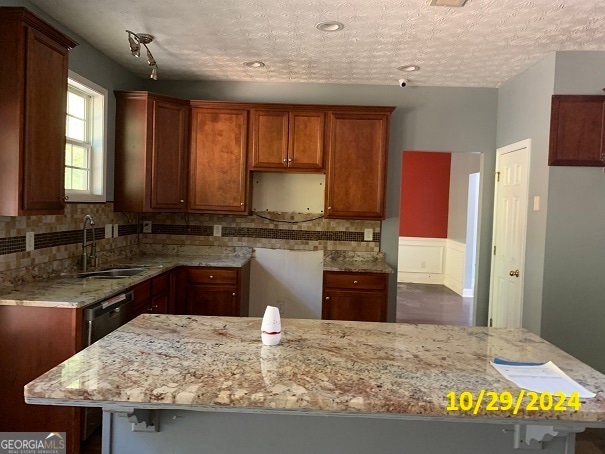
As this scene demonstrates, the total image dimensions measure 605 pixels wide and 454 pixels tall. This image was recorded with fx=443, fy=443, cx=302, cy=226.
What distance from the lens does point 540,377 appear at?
136cm

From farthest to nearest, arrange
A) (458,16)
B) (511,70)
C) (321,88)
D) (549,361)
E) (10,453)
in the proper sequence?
(321,88)
(511,70)
(458,16)
(10,453)
(549,361)

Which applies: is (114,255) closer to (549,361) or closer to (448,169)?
(549,361)

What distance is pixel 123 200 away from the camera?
13.0ft

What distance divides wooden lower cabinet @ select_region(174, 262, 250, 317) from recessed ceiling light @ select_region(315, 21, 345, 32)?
2131 millimetres

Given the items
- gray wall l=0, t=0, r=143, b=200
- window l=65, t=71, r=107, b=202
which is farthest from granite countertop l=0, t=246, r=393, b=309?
gray wall l=0, t=0, r=143, b=200

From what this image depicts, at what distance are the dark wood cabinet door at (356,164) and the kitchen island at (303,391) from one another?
8.05 feet

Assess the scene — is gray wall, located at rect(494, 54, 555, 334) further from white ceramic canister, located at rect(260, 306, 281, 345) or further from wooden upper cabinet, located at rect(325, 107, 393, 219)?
white ceramic canister, located at rect(260, 306, 281, 345)

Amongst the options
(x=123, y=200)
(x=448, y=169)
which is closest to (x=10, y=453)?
(x=123, y=200)

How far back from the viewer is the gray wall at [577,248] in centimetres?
335

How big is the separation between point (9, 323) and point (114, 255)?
5.49ft

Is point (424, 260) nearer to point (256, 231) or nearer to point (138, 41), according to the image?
point (256, 231)

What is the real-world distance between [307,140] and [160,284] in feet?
6.07

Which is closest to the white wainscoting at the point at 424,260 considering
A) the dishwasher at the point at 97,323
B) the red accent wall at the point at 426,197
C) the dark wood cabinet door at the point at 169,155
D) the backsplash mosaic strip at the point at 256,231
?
the red accent wall at the point at 426,197

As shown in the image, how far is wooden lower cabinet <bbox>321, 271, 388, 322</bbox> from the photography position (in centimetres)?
402
